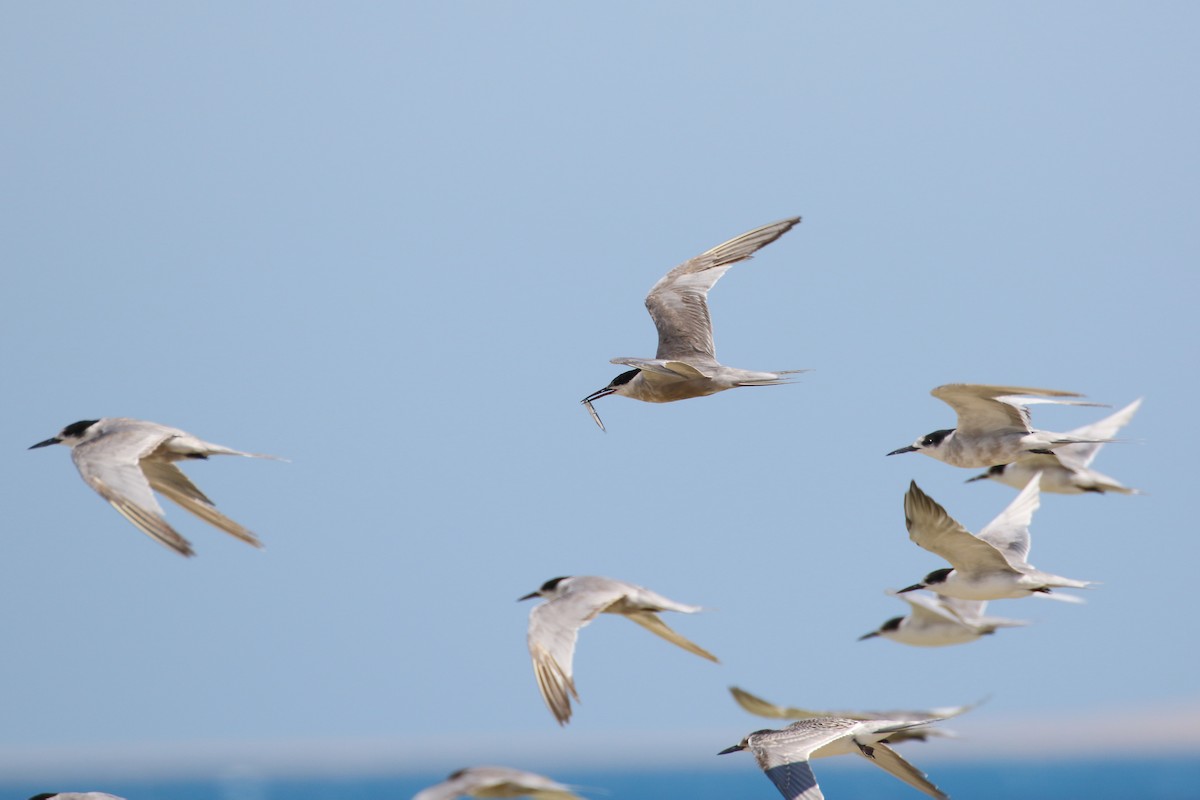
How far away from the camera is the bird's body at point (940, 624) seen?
41.3 ft

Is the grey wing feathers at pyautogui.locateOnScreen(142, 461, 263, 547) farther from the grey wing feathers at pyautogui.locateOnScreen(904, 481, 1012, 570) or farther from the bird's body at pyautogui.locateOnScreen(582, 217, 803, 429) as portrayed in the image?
the grey wing feathers at pyautogui.locateOnScreen(904, 481, 1012, 570)

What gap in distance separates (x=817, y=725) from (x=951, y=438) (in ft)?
9.22

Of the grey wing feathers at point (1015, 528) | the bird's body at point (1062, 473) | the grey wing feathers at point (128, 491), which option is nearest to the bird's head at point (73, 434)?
the grey wing feathers at point (128, 491)

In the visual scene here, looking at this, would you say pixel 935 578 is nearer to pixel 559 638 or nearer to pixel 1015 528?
pixel 1015 528

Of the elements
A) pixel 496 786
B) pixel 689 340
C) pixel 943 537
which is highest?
pixel 689 340

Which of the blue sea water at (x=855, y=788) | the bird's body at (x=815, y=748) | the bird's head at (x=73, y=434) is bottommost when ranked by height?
the blue sea water at (x=855, y=788)

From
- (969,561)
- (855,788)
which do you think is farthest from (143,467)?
(855,788)

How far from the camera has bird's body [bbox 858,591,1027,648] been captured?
12.6 m

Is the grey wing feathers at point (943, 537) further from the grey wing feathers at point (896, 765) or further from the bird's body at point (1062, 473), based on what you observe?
the bird's body at point (1062, 473)

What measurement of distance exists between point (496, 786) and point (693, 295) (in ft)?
15.7

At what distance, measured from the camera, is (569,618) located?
9.46 meters

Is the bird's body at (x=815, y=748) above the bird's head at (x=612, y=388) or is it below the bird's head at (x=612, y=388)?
below

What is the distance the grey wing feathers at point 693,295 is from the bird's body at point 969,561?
2542mm

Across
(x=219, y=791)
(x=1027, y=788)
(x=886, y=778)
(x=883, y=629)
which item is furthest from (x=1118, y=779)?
(x=883, y=629)
